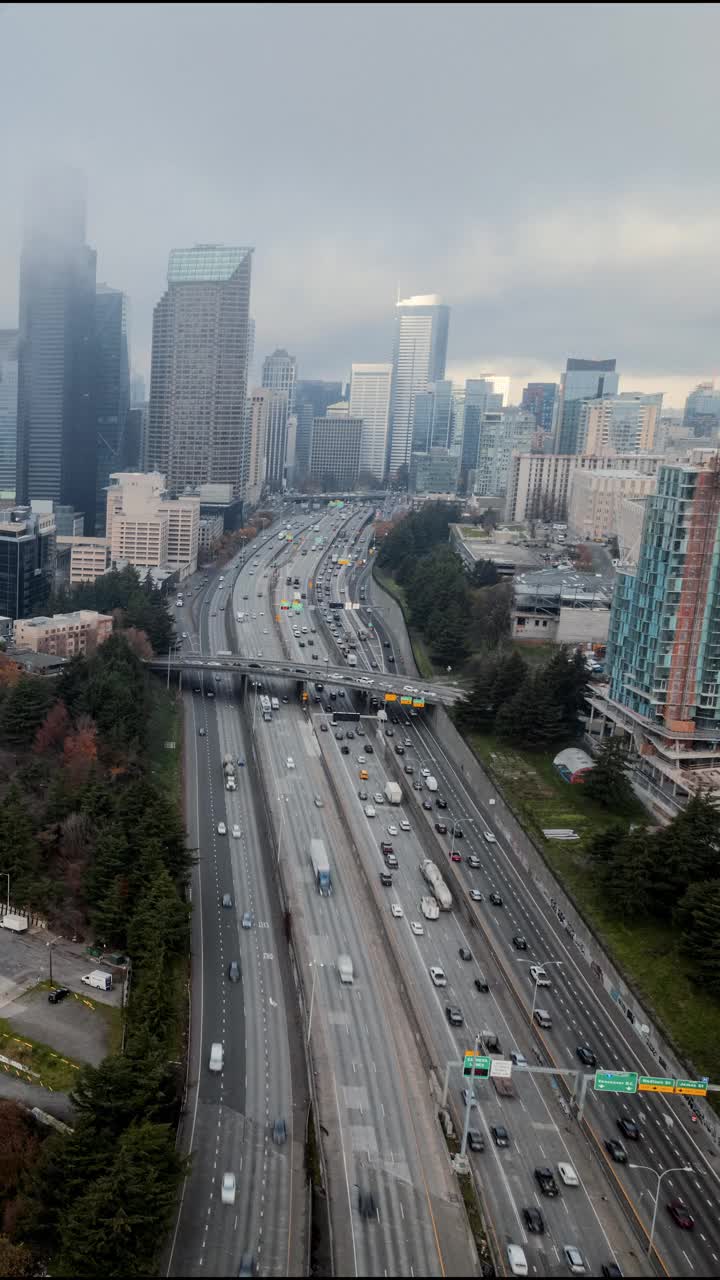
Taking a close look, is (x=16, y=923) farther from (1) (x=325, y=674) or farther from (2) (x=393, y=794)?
(1) (x=325, y=674)

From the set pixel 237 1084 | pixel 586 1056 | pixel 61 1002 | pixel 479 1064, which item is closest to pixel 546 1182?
pixel 479 1064

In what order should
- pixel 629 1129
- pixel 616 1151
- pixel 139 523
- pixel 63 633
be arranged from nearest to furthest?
pixel 616 1151 → pixel 629 1129 → pixel 63 633 → pixel 139 523

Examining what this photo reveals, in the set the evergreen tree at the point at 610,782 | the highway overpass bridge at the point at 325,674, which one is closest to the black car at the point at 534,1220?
the evergreen tree at the point at 610,782

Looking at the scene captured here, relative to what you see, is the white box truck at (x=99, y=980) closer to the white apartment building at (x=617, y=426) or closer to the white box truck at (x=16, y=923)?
the white box truck at (x=16, y=923)

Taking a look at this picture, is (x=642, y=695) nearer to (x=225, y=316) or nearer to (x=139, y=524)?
(x=139, y=524)

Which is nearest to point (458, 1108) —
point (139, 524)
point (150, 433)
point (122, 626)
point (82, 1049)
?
point (82, 1049)

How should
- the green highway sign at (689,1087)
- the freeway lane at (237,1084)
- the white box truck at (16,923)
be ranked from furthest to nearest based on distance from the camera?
the white box truck at (16,923), the green highway sign at (689,1087), the freeway lane at (237,1084)
